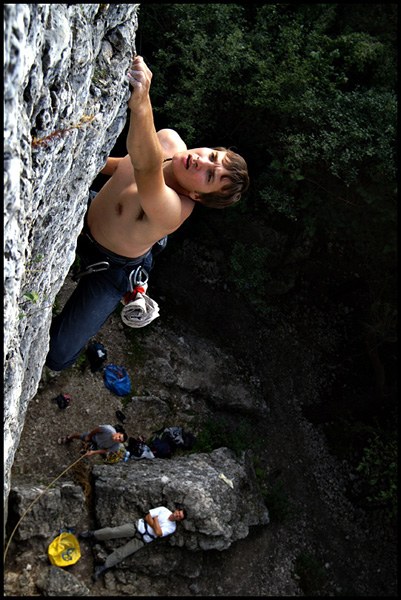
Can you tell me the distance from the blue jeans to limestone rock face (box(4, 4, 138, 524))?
29 cm

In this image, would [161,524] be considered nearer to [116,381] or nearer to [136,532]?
[136,532]

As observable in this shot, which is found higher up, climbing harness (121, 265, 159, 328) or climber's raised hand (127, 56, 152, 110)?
climber's raised hand (127, 56, 152, 110)

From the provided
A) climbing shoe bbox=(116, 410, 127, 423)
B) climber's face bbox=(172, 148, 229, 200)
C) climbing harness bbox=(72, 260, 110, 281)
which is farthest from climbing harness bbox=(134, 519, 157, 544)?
climber's face bbox=(172, 148, 229, 200)

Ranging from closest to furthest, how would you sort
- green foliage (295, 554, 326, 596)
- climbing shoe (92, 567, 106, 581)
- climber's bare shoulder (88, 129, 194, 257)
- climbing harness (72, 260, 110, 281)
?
climber's bare shoulder (88, 129, 194, 257)
climbing harness (72, 260, 110, 281)
climbing shoe (92, 567, 106, 581)
green foliage (295, 554, 326, 596)

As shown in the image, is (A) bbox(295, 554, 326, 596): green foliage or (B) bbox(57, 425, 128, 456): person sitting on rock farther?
(A) bbox(295, 554, 326, 596): green foliage

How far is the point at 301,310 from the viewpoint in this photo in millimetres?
10773

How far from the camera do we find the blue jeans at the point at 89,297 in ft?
12.1

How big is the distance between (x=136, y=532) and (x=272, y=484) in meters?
3.37

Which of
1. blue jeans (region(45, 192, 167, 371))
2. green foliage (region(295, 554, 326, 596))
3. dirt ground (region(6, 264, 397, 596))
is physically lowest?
green foliage (region(295, 554, 326, 596))

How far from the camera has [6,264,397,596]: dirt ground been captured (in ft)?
23.1

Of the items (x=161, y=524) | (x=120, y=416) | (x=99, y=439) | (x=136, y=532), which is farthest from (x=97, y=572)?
(x=120, y=416)

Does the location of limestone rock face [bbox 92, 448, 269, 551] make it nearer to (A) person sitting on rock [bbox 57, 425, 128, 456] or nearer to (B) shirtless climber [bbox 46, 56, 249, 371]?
(A) person sitting on rock [bbox 57, 425, 128, 456]

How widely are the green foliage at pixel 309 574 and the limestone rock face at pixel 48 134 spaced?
23.7 feet

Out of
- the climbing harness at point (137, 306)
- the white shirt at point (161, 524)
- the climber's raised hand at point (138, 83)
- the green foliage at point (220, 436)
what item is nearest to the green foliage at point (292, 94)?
the green foliage at point (220, 436)
